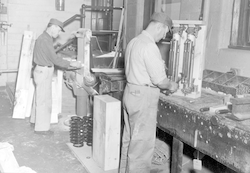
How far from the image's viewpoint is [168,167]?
4.07 m

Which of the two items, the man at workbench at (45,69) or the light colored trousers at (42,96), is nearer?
the man at workbench at (45,69)

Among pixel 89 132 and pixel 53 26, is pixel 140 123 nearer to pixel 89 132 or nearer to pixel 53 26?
pixel 89 132

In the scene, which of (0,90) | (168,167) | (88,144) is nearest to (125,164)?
(168,167)

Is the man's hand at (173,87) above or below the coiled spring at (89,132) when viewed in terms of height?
above

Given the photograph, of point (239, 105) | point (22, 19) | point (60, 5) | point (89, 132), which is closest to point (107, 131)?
point (89, 132)

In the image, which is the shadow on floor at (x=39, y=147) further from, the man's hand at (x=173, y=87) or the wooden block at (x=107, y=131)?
the man's hand at (x=173, y=87)

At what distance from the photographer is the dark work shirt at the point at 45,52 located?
480cm

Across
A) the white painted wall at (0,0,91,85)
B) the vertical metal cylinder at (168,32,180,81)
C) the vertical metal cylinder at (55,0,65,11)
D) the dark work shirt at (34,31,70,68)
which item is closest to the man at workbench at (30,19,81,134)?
the dark work shirt at (34,31,70,68)

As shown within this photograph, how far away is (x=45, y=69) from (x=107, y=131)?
1905 mm

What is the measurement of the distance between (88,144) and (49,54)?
1.63 metres

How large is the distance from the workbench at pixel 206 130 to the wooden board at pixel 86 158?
45.7 inches

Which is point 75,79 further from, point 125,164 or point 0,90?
point 0,90

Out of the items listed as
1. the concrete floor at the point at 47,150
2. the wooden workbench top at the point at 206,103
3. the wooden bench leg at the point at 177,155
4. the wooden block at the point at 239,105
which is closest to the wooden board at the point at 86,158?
the concrete floor at the point at 47,150

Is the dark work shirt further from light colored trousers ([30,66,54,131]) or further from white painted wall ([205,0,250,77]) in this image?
white painted wall ([205,0,250,77])
